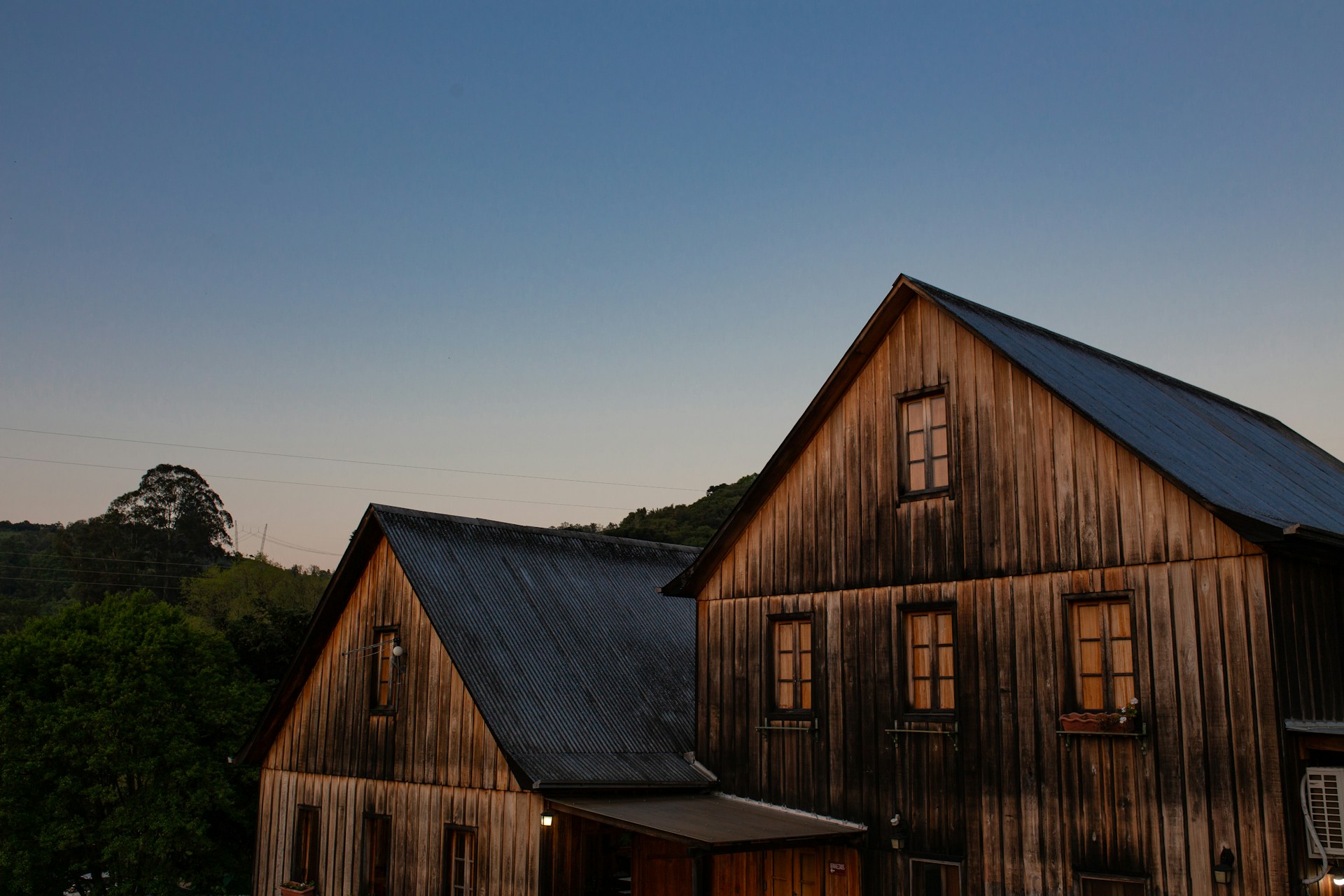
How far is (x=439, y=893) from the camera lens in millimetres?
17641

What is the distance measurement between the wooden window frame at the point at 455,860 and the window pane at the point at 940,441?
9040 millimetres

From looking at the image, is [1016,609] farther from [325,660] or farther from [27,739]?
[27,739]

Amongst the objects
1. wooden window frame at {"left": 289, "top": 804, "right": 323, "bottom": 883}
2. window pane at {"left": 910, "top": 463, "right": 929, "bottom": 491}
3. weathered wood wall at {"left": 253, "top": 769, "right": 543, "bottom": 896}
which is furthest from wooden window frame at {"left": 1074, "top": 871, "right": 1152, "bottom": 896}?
wooden window frame at {"left": 289, "top": 804, "right": 323, "bottom": 883}

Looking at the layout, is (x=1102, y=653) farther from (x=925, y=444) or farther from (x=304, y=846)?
(x=304, y=846)

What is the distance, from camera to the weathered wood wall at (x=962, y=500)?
41.6ft

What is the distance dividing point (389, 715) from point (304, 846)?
384 centimetres

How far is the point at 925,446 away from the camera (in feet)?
49.1

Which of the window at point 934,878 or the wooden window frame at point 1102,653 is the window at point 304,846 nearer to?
the window at point 934,878

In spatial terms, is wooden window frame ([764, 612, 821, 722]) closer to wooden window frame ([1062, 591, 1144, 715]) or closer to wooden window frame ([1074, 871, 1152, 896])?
wooden window frame ([1062, 591, 1144, 715])

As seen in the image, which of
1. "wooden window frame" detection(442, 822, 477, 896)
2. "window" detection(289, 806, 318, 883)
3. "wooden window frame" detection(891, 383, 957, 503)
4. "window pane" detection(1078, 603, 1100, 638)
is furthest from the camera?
"window" detection(289, 806, 318, 883)

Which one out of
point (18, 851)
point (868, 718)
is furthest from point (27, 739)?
point (868, 718)

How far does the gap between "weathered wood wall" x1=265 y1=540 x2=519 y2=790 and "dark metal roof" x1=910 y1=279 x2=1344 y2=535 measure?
9522 mm

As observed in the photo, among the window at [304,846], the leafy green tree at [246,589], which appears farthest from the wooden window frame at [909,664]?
the leafy green tree at [246,589]

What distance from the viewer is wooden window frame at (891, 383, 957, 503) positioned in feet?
47.7
